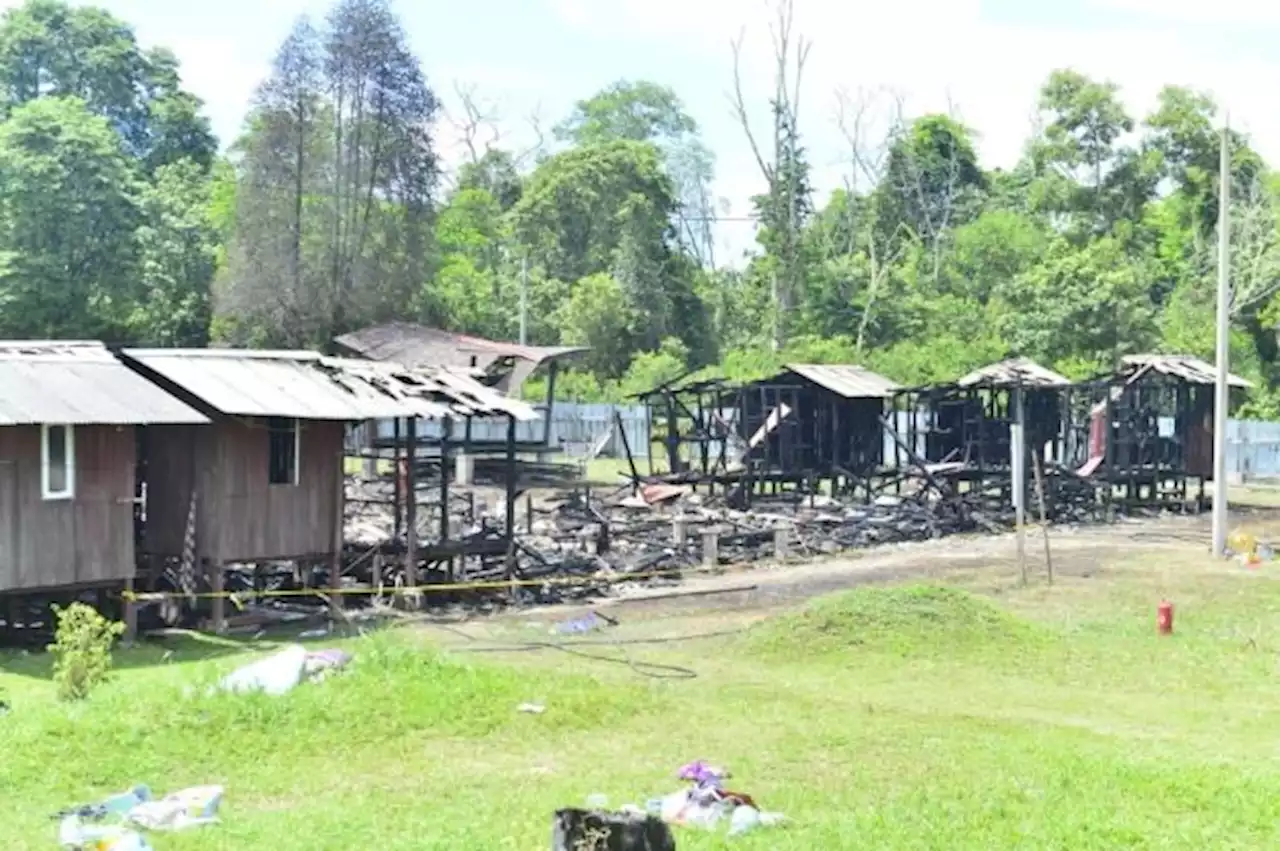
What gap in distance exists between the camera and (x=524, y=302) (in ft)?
204

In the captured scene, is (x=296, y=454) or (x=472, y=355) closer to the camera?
(x=296, y=454)

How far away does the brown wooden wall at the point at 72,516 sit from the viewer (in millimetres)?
19219

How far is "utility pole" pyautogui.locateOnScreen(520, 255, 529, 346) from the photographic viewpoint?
61750 mm

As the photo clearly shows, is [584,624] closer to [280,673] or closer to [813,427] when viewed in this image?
[280,673]

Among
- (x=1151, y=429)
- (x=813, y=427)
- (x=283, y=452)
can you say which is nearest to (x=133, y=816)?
(x=283, y=452)

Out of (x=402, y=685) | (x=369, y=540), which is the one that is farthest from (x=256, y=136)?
(x=402, y=685)

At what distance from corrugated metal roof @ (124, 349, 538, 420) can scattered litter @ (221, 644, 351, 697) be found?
5.87 metres

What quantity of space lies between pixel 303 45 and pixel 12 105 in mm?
20014

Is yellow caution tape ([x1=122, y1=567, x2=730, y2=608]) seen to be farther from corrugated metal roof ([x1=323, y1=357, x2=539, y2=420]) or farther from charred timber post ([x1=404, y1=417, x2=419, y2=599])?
corrugated metal roof ([x1=323, y1=357, x2=539, y2=420])

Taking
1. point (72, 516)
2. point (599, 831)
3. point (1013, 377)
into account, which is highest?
point (1013, 377)

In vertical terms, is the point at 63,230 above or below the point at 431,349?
above

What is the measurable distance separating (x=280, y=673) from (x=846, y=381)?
2953cm

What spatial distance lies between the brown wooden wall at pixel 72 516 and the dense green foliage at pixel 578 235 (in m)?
36.3

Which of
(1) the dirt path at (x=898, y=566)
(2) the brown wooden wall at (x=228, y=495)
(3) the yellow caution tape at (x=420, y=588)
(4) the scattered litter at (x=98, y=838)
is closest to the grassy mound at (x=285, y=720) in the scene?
(4) the scattered litter at (x=98, y=838)
